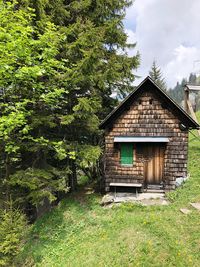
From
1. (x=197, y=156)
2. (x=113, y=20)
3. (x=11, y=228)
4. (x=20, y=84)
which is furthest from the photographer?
(x=197, y=156)

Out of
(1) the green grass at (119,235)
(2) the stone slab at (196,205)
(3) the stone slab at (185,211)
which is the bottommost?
(1) the green grass at (119,235)

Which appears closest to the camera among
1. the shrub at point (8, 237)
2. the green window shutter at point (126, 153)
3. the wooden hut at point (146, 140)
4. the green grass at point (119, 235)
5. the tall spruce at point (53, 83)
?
the green grass at point (119, 235)

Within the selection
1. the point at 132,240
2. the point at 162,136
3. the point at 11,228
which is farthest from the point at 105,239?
the point at 162,136

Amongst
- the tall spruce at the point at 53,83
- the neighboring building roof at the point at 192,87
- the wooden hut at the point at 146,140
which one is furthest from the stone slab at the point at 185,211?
the neighboring building roof at the point at 192,87

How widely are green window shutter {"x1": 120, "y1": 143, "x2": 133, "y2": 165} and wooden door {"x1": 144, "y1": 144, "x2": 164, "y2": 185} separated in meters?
0.74

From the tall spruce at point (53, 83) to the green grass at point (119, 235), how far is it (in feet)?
5.31

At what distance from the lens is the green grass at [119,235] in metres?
7.66

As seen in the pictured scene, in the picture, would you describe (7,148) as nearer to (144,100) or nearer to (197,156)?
(144,100)

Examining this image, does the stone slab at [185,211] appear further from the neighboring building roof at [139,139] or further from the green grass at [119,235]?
the neighboring building roof at [139,139]

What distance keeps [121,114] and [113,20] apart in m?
4.73

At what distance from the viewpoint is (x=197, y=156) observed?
15.8 metres

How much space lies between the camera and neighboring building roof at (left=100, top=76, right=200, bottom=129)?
11.6 metres

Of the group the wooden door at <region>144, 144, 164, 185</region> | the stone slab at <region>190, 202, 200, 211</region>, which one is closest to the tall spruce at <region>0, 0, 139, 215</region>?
the wooden door at <region>144, 144, 164, 185</region>

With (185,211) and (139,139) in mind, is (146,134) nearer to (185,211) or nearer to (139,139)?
(139,139)
